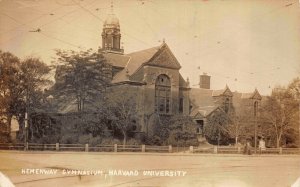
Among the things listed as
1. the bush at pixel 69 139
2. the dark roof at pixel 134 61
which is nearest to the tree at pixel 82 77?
the dark roof at pixel 134 61

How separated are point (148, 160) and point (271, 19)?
194cm

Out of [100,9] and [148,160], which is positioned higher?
[100,9]

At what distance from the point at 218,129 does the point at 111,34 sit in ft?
5.06

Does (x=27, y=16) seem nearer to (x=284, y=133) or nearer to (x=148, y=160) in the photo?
(x=148, y=160)

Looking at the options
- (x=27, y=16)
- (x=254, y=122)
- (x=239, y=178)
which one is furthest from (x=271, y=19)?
(x=27, y=16)

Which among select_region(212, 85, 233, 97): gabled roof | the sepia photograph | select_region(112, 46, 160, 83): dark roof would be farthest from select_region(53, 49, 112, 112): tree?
select_region(212, 85, 233, 97): gabled roof

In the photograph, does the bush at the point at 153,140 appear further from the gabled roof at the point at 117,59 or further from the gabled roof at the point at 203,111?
the gabled roof at the point at 117,59

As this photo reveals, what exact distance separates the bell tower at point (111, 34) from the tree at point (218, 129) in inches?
50.0

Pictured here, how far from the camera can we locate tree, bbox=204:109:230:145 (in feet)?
21.2

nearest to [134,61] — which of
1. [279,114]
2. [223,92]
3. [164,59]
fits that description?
[164,59]

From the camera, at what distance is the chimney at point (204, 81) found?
6461mm

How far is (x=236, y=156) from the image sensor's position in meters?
6.44

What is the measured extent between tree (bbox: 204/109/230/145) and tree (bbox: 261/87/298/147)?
1.40 ft

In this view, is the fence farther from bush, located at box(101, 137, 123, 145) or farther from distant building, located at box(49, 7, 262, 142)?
distant building, located at box(49, 7, 262, 142)
